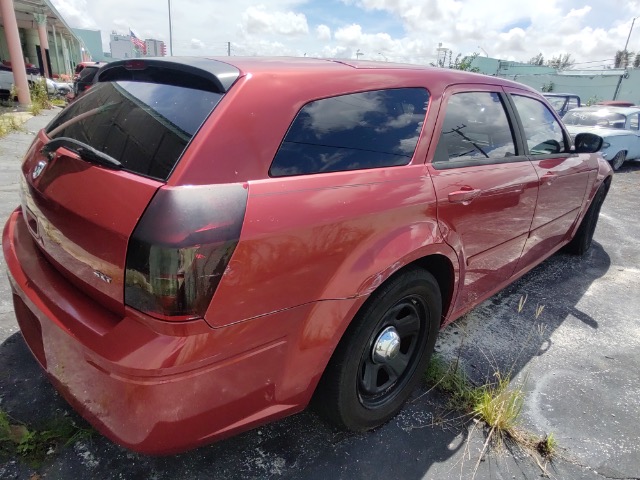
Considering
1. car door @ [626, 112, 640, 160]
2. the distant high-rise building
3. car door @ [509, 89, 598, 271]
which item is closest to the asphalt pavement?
car door @ [509, 89, 598, 271]

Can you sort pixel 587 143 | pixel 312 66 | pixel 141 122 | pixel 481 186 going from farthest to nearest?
pixel 587 143 < pixel 481 186 < pixel 312 66 < pixel 141 122

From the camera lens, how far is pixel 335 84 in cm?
179

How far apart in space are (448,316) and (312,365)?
1.14 meters

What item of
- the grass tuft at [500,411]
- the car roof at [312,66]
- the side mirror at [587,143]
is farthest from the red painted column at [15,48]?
the grass tuft at [500,411]

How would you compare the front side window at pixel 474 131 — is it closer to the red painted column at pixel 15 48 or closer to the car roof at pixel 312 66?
the car roof at pixel 312 66

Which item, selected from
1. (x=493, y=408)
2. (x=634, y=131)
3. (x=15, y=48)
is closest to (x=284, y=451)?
(x=493, y=408)

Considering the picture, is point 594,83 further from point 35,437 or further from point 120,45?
point 120,45

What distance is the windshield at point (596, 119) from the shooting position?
9.63 metres

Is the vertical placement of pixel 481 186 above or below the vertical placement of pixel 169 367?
above

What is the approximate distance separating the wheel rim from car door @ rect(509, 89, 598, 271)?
4.47 ft

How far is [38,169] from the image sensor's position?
1.87 metres

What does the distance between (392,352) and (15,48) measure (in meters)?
16.0

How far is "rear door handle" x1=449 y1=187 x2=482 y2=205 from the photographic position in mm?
2177

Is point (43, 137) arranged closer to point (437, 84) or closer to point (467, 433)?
point (437, 84)
